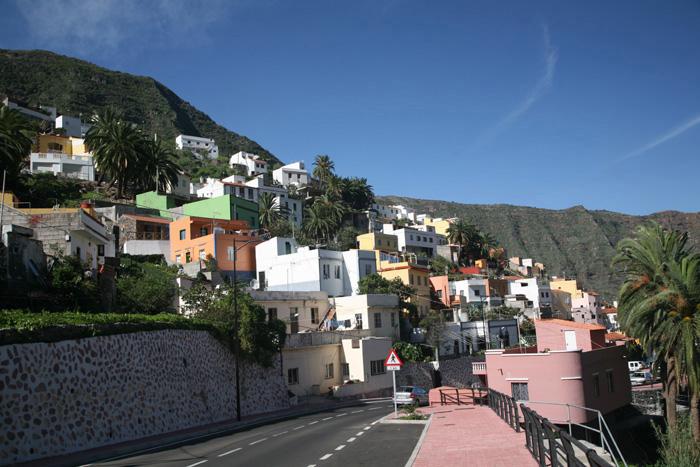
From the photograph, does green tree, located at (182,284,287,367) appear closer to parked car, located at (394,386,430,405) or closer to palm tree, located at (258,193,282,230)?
parked car, located at (394,386,430,405)

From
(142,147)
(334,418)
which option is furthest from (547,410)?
(142,147)

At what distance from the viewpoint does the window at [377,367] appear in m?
43.5

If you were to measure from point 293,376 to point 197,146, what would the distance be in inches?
4778

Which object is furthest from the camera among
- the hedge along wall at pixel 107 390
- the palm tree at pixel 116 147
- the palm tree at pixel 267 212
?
the palm tree at pixel 267 212

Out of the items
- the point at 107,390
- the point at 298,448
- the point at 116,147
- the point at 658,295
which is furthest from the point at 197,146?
the point at 298,448

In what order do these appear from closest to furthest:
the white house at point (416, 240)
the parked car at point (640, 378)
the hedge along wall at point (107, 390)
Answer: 1. the hedge along wall at point (107, 390)
2. the parked car at point (640, 378)
3. the white house at point (416, 240)

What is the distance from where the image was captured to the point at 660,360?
29.5 metres

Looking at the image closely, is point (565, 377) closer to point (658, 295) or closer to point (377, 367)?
point (658, 295)

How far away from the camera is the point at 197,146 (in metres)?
149

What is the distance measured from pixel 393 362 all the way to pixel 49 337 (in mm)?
13090

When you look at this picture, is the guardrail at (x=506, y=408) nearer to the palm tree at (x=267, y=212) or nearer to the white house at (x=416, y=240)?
the palm tree at (x=267, y=212)

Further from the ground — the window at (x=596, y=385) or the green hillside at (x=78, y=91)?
the green hillside at (x=78, y=91)

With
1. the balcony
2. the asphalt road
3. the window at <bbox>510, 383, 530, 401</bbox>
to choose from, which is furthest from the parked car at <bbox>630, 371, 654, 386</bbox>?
the asphalt road

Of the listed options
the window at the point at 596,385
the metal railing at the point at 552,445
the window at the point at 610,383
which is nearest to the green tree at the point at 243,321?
the window at the point at 596,385
